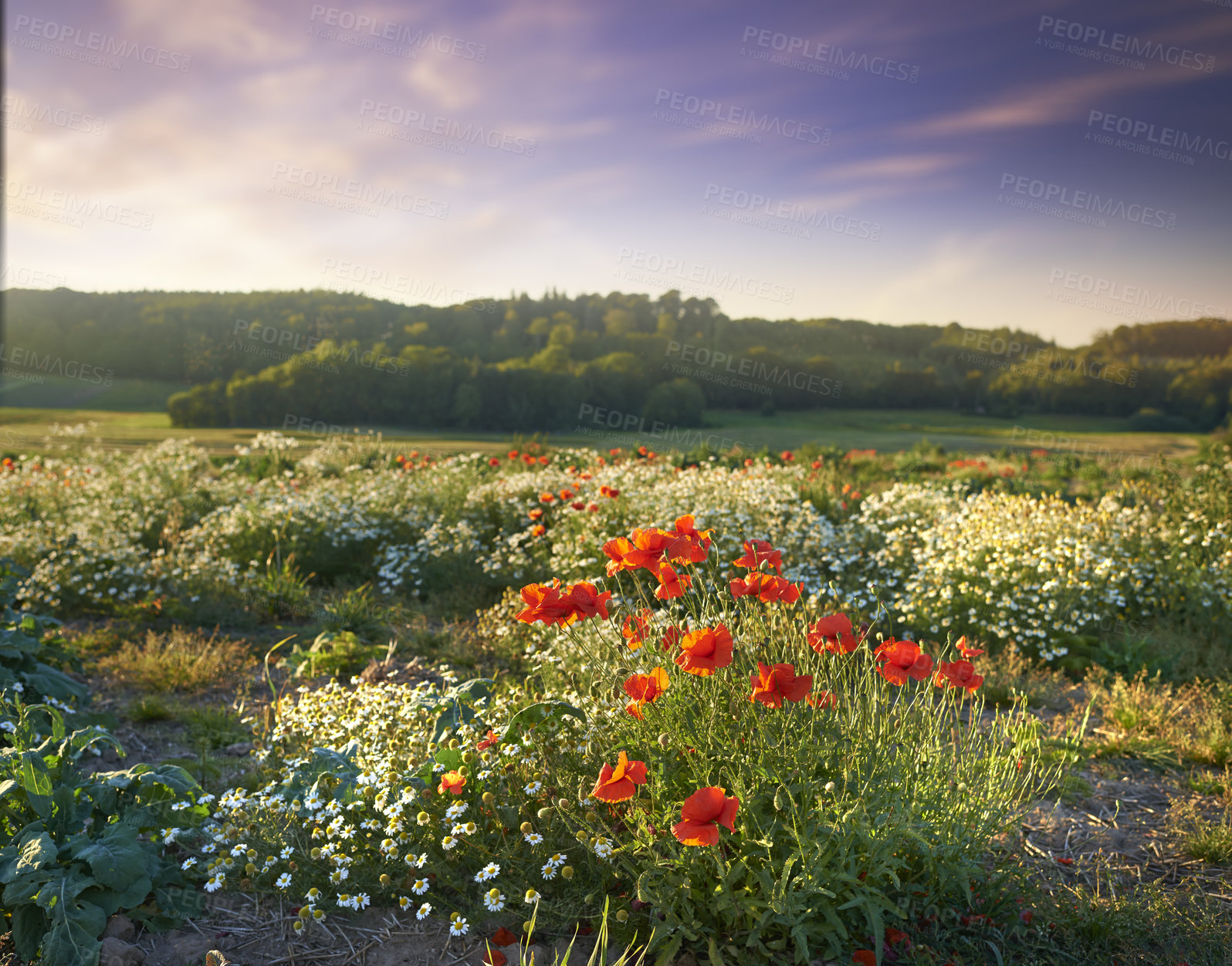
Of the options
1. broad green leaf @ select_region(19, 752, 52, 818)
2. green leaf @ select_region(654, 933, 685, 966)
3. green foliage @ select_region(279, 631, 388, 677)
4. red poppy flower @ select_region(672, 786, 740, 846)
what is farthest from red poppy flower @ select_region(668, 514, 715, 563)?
green foliage @ select_region(279, 631, 388, 677)

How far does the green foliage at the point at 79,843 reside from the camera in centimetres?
218

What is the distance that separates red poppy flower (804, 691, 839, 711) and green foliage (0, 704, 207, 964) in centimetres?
226

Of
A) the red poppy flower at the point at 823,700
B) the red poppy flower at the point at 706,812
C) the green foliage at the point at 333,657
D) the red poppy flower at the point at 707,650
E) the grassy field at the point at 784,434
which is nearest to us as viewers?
the red poppy flower at the point at 706,812

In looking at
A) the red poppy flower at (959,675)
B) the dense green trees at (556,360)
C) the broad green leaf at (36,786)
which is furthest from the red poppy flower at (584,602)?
the dense green trees at (556,360)

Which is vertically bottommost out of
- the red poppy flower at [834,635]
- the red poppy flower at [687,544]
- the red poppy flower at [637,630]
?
the red poppy flower at [637,630]

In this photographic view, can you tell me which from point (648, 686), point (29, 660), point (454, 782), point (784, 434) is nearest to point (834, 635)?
point (648, 686)

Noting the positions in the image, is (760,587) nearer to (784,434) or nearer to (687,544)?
(687,544)

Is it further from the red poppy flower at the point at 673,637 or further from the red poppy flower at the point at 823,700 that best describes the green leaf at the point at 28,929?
the red poppy flower at the point at 823,700

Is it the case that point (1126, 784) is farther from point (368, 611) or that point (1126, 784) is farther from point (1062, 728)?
point (368, 611)

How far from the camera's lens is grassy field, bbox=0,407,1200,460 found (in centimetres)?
1562

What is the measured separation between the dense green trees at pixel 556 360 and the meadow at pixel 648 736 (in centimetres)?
1640

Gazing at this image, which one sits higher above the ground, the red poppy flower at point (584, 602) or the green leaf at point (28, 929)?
the red poppy flower at point (584, 602)

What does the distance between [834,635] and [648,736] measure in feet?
2.23

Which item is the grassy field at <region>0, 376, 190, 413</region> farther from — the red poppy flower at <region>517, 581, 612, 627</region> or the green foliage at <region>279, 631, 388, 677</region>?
the red poppy flower at <region>517, 581, 612, 627</region>
